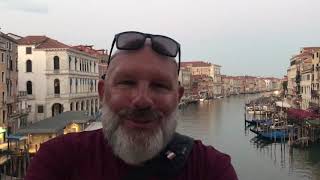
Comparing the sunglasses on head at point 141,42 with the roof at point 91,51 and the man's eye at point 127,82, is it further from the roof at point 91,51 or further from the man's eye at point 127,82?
the roof at point 91,51

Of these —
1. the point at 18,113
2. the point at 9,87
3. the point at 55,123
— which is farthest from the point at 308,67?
the point at 55,123

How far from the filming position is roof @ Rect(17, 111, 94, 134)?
54.0ft

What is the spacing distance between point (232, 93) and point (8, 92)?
101 metres

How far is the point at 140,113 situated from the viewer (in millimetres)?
1215

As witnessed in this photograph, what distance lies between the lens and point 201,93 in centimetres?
8631

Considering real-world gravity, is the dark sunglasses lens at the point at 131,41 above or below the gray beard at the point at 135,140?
above

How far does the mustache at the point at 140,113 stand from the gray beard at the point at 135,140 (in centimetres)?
3

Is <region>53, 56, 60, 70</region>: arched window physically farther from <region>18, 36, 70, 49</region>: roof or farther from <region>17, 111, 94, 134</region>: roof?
<region>17, 111, 94, 134</region>: roof

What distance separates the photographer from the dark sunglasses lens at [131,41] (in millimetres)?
1285

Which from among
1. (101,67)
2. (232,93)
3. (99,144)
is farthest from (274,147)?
(232,93)

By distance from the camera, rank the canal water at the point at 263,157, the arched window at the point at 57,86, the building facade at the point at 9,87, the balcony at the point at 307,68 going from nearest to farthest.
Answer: the canal water at the point at 263,157
the building facade at the point at 9,87
the arched window at the point at 57,86
the balcony at the point at 307,68

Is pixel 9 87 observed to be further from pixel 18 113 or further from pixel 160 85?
pixel 160 85

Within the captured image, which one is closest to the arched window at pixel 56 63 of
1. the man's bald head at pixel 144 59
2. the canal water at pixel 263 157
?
the canal water at pixel 263 157

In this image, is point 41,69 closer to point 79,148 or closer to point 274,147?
point 274,147
